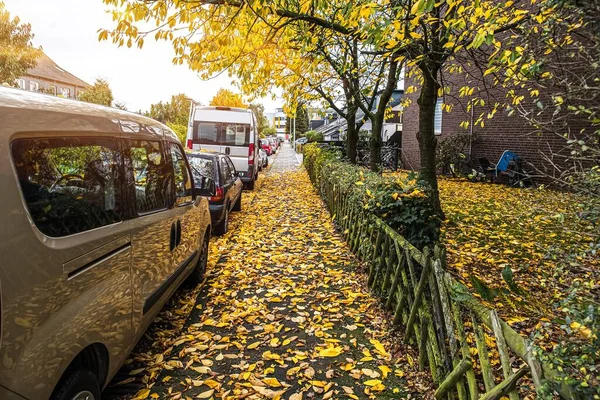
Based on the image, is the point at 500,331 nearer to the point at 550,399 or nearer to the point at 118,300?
the point at 550,399

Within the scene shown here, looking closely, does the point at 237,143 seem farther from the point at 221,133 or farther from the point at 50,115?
the point at 50,115

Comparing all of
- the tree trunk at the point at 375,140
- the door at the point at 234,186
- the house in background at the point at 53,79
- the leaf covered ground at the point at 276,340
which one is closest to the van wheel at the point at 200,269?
the leaf covered ground at the point at 276,340

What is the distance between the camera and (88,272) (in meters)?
2.30

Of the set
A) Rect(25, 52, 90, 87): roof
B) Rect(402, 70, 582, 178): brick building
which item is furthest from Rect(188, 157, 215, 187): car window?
Rect(25, 52, 90, 87): roof

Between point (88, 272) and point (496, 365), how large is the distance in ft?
10.9

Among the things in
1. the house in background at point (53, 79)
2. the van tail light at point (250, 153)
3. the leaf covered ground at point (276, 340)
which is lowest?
the leaf covered ground at point (276, 340)

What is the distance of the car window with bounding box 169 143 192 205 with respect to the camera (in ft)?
14.5

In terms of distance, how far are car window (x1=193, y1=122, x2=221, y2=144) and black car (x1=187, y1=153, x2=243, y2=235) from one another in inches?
183

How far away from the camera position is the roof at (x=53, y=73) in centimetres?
4691

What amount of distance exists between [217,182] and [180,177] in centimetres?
336

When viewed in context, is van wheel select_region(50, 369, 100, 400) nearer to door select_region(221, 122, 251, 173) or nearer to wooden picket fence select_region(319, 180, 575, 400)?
wooden picket fence select_region(319, 180, 575, 400)

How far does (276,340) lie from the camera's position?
396cm

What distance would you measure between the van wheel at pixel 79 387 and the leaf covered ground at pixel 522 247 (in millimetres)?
2438

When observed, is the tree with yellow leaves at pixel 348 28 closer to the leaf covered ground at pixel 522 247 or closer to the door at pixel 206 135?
the leaf covered ground at pixel 522 247
